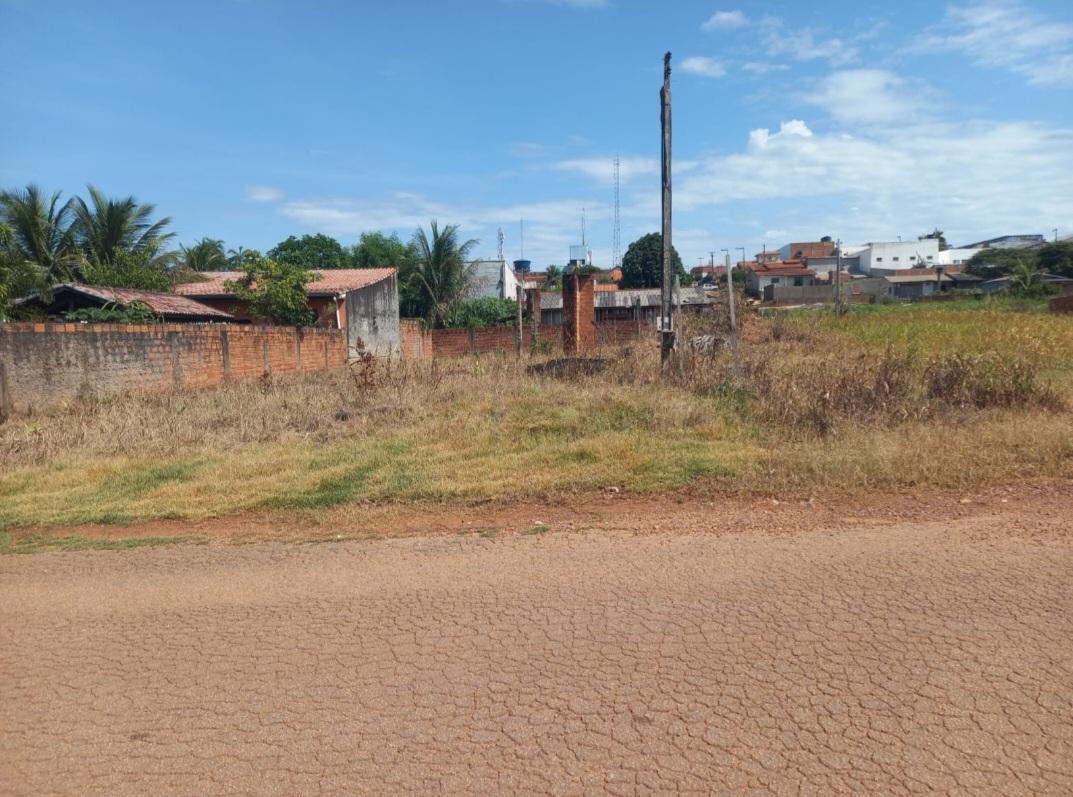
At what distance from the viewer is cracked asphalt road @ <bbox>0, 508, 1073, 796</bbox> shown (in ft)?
8.82

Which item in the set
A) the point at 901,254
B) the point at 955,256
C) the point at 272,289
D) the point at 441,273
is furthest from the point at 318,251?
the point at 955,256

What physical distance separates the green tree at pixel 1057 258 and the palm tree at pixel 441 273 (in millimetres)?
45860

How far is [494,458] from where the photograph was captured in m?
7.60

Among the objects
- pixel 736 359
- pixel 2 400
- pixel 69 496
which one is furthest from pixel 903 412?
pixel 2 400

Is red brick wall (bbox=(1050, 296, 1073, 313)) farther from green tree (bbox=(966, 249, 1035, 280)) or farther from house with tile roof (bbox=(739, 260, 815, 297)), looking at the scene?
house with tile roof (bbox=(739, 260, 815, 297))

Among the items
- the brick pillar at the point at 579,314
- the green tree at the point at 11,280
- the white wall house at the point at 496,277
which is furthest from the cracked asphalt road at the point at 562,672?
the white wall house at the point at 496,277

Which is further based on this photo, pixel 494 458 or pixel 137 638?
pixel 494 458

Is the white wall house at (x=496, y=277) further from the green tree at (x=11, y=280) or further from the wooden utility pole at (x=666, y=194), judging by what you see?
the wooden utility pole at (x=666, y=194)

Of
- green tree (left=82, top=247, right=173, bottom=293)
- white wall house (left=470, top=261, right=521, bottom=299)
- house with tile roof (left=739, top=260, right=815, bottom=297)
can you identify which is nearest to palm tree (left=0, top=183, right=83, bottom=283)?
green tree (left=82, top=247, right=173, bottom=293)

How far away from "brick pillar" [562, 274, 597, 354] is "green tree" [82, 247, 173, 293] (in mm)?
13237

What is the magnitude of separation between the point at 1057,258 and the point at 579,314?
5239 centimetres

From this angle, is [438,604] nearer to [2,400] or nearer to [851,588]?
[851,588]

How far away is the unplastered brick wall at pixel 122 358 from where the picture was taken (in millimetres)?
11273

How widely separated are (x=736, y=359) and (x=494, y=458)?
15.0 feet
